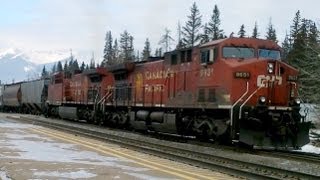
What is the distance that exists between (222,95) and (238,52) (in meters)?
1.58

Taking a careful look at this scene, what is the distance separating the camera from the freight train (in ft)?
52.5

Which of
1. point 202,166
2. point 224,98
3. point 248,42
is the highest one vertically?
point 248,42

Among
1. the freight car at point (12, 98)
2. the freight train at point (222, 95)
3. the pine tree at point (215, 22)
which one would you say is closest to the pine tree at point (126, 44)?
the pine tree at point (215, 22)

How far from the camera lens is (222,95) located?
55.3ft

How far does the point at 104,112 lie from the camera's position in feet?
96.1

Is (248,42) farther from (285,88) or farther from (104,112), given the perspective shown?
(104,112)

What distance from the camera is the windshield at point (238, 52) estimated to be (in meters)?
17.0

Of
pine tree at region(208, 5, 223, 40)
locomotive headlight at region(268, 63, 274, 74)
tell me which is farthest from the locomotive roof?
pine tree at region(208, 5, 223, 40)

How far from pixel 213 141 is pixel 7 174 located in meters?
9.89

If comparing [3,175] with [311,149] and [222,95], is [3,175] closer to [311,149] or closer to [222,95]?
[222,95]

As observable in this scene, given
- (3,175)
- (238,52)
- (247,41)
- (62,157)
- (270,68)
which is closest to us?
(3,175)

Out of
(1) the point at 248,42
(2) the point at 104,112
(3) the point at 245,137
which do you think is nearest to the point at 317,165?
(3) the point at 245,137

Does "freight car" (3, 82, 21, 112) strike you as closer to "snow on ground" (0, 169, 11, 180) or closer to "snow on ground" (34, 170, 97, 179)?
"snow on ground" (0, 169, 11, 180)

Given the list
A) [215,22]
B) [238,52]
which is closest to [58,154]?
[238,52]
